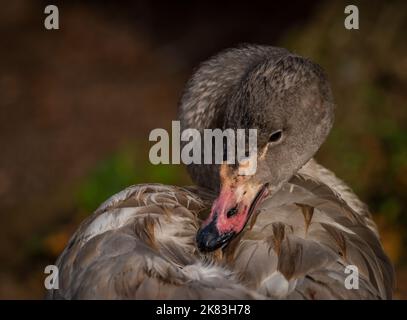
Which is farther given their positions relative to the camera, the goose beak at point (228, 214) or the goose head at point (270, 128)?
the goose head at point (270, 128)

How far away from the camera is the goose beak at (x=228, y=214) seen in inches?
120

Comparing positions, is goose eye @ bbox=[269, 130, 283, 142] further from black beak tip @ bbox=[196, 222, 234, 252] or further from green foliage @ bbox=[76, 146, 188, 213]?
green foliage @ bbox=[76, 146, 188, 213]

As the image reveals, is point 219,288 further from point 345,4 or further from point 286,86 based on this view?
point 345,4

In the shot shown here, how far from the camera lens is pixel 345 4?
626 centimetres

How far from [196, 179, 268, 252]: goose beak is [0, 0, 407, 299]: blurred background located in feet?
7.38

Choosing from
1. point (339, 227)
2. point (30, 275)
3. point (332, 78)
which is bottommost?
point (30, 275)

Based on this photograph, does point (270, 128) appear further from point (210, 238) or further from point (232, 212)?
point (210, 238)

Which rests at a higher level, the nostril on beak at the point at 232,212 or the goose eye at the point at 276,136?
the goose eye at the point at 276,136

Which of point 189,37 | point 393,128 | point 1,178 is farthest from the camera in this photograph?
point 189,37

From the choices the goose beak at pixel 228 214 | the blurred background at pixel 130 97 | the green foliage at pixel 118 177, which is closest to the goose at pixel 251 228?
the goose beak at pixel 228 214

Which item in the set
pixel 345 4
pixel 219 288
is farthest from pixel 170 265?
pixel 345 4

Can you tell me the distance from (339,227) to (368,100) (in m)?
2.96

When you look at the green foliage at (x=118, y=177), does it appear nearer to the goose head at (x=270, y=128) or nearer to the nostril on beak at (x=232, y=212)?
the goose head at (x=270, y=128)

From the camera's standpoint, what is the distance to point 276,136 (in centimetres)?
337
